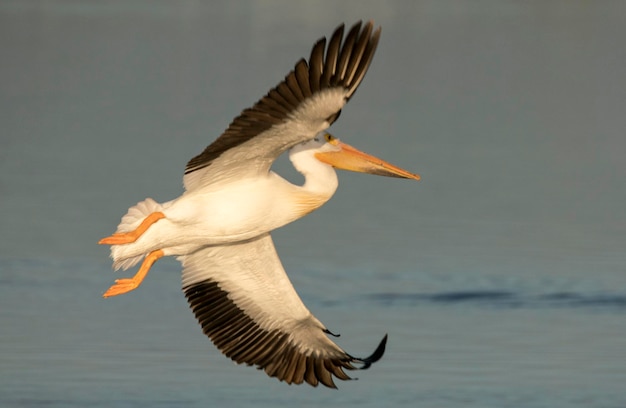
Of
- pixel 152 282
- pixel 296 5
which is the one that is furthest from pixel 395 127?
pixel 296 5

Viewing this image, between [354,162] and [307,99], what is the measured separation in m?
1.47

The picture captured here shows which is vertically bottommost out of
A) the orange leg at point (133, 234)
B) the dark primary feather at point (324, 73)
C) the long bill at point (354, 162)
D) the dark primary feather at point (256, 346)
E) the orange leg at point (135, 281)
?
the dark primary feather at point (256, 346)

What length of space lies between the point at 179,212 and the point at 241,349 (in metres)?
1.07

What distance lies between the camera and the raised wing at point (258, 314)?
28.9ft

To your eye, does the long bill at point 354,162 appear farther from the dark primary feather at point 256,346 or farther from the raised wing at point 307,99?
the dark primary feather at point 256,346

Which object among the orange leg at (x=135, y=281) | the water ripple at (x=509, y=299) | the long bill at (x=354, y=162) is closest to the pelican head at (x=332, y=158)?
the long bill at (x=354, y=162)

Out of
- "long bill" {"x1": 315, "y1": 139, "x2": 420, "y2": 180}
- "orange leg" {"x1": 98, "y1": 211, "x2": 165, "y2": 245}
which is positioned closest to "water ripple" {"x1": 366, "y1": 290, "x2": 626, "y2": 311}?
"long bill" {"x1": 315, "y1": 139, "x2": 420, "y2": 180}

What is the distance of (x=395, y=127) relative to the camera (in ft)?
56.5

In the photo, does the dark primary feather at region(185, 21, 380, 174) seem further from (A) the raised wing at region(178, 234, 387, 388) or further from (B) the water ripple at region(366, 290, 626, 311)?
(B) the water ripple at region(366, 290, 626, 311)

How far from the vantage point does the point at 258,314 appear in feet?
29.8

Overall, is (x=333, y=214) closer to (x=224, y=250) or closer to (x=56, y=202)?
(x=56, y=202)

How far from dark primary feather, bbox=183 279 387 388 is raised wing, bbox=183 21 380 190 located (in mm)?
1323

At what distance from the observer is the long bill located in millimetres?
8781

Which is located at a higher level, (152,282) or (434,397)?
(152,282)
